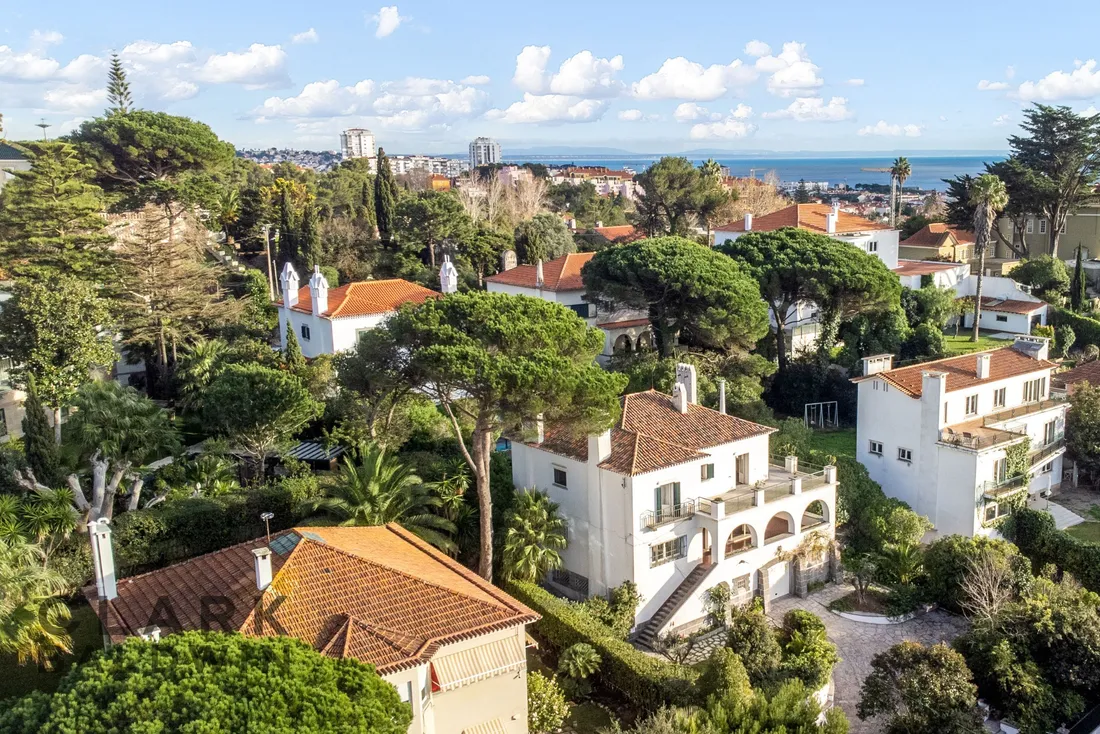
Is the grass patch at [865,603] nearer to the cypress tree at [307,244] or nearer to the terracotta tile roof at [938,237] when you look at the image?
the cypress tree at [307,244]

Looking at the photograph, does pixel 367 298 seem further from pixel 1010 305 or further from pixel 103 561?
pixel 1010 305

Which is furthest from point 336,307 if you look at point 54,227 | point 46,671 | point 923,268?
point 923,268

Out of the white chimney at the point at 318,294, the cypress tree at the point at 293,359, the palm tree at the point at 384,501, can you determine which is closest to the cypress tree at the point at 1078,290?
the white chimney at the point at 318,294

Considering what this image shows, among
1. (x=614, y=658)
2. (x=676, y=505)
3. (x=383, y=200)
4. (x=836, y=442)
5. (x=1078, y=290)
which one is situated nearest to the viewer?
(x=614, y=658)

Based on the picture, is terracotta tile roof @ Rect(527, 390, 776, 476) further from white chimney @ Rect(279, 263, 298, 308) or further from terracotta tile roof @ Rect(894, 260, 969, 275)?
terracotta tile roof @ Rect(894, 260, 969, 275)

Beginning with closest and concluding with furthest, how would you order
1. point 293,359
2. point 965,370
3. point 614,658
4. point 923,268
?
point 614,658 → point 965,370 → point 293,359 → point 923,268

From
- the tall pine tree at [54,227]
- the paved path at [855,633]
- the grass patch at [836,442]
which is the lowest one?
the paved path at [855,633]

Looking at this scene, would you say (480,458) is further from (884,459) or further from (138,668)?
(884,459)
